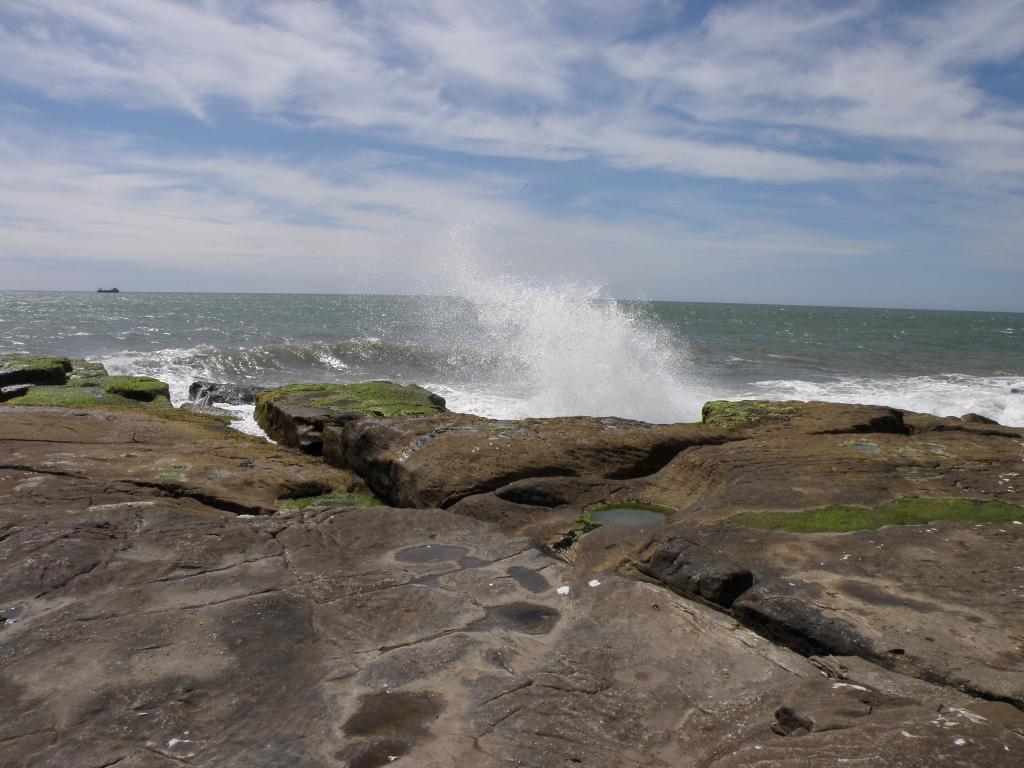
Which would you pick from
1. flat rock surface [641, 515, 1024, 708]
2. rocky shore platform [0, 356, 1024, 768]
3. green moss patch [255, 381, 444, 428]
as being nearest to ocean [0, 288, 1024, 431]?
green moss patch [255, 381, 444, 428]

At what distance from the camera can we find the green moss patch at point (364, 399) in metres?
9.01

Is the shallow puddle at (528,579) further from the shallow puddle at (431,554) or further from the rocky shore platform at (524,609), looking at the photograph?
the shallow puddle at (431,554)

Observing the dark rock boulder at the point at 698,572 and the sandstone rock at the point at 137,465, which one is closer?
the dark rock boulder at the point at 698,572

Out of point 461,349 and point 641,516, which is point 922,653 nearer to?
point 641,516

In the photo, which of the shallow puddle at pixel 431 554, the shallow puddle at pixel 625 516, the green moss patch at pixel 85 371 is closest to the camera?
the shallow puddle at pixel 431 554

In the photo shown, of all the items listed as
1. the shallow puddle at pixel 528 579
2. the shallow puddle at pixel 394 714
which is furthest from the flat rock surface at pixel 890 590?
the shallow puddle at pixel 394 714

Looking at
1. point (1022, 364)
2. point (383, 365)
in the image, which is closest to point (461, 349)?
point (383, 365)

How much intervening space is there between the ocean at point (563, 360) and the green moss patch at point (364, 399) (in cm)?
83

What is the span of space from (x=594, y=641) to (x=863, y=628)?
1.28 m

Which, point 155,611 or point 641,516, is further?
point 641,516

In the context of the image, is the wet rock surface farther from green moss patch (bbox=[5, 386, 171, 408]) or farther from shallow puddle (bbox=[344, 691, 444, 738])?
shallow puddle (bbox=[344, 691, 444, 738])

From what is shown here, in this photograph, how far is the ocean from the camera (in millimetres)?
15008

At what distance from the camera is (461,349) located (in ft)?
88.4

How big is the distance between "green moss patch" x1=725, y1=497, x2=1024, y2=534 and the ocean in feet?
26.1
